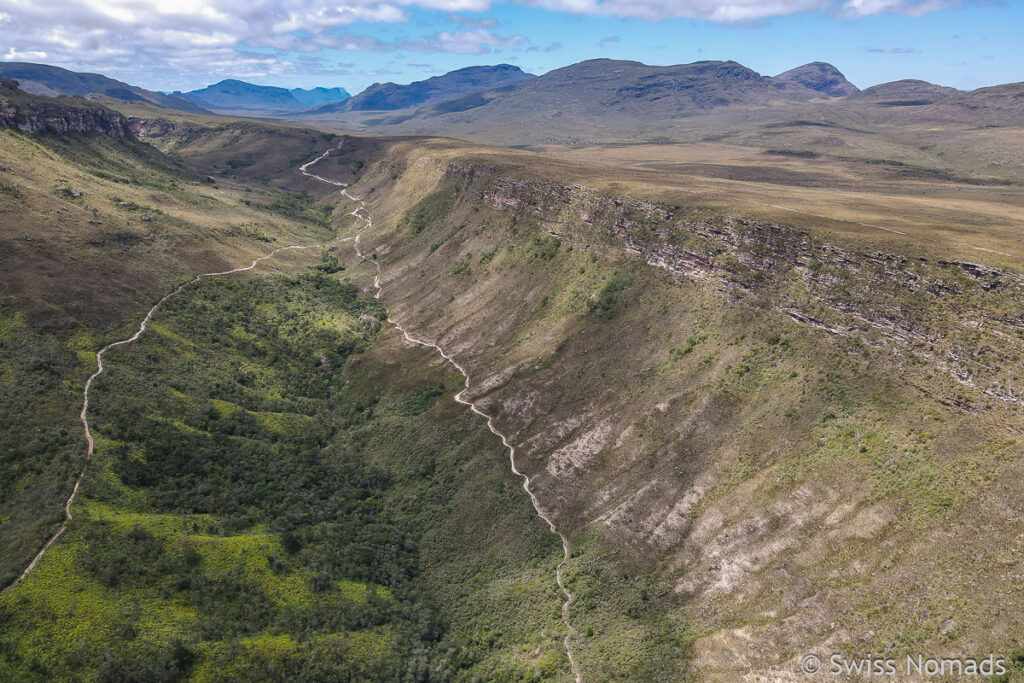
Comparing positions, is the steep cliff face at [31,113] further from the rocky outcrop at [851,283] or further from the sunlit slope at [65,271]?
the rocky outcrop at [851,283]

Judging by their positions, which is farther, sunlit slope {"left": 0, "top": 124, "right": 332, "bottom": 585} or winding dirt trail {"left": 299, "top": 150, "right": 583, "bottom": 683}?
sunlit slope {"left": 0, "top": 124, "right": 332, "bottom": 585}

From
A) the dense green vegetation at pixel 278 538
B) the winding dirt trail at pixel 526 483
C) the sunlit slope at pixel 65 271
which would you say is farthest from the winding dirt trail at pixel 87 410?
the winding dirt trail at pixel 526 483

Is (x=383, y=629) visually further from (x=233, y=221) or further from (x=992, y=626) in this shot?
(x=233, y=221)

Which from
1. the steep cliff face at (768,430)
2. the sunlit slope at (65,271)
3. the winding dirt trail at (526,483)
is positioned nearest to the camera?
the steep cliff face at (768,430)

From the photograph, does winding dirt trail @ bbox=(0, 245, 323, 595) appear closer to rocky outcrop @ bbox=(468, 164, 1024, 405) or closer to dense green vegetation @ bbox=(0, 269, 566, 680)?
dense green vegetation @ bbox=(0, 269, 566, 680)

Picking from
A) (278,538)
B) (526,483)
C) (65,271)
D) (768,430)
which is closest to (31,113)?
(65,271)

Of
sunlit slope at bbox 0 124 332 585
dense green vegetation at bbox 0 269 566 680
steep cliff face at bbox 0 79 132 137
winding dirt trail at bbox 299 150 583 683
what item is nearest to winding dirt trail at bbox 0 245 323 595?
sunlit slope at bbox 0 124 332 585
